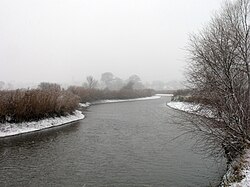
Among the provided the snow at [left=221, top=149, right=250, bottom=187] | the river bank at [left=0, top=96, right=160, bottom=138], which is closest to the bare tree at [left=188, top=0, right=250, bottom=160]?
the snow at [left=221, top=149, right=250, bottom=187]

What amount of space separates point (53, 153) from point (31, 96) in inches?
404

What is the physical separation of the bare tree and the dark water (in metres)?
1.97

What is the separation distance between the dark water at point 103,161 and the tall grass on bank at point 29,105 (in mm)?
2785

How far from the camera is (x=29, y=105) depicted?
2294 centimetres

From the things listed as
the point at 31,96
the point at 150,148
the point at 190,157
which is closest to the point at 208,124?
the point at 190,157

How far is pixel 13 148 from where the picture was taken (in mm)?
15664

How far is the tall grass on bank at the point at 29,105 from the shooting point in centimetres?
2128

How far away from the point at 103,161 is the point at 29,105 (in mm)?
12195

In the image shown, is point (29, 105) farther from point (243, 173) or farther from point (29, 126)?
point (243, 173)

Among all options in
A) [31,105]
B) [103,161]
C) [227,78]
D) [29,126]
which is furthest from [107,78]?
[227,78]

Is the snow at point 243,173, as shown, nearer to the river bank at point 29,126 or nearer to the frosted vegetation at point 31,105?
the river bank at point 29,126

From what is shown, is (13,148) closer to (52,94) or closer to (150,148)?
(150,148)

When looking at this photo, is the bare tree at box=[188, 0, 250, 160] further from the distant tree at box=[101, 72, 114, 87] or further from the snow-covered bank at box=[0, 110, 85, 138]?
the distant tree at box=[101, 72, 114, 87]

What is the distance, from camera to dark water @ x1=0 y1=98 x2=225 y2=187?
10594 millimetres
